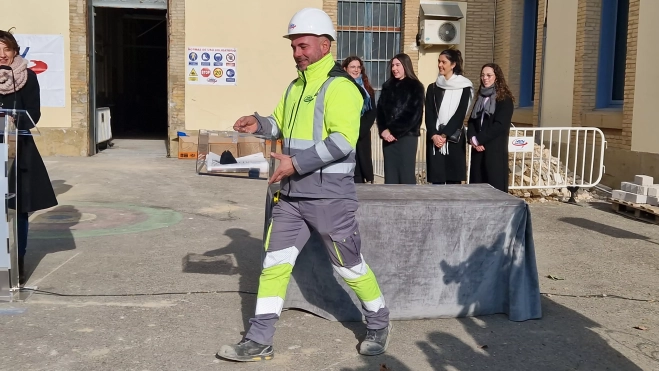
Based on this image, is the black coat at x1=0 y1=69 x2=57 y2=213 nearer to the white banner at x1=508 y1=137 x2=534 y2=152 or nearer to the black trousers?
the black trousers

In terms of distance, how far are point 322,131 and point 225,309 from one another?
1.78 meters

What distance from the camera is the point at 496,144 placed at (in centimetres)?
766

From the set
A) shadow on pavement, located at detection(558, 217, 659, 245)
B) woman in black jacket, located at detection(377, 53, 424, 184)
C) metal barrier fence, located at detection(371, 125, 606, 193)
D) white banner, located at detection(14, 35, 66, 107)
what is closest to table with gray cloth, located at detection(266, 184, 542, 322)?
woman in black jacket, located at detection(377, 53, 424, 184)

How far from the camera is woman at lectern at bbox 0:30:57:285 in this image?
5.71m

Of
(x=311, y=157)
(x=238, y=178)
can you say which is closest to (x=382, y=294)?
(x=311, y=157)

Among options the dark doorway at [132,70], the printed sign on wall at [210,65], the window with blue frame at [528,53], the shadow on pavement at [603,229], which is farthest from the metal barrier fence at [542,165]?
the dark doorway at [132,70]

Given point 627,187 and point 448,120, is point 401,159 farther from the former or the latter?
point 627,187

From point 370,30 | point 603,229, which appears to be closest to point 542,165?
point 603,229

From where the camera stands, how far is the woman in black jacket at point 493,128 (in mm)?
7625

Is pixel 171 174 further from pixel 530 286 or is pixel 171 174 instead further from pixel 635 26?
pixel 530 286

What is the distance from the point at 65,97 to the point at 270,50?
14.7 feet

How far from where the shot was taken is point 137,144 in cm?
1912

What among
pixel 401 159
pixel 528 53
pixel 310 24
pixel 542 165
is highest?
pixel 528 53

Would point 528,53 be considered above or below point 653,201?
above
